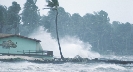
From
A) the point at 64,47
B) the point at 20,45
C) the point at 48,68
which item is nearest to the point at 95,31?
the point at 64,47

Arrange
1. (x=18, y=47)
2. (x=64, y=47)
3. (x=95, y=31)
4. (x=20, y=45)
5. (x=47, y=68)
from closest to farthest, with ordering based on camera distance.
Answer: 1. (x=47, y=68)
2. (x=18, y=47)
3. (x=20, y=45)
4. (x=64, y=47)
5. (x=95, y=31)

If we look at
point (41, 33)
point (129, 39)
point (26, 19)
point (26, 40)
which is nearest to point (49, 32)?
point (41, 33)

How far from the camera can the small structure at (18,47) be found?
4828cm

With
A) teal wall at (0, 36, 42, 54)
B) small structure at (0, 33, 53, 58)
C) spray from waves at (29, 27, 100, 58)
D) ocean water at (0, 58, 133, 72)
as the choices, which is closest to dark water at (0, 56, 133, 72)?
ocean water at (0, 58, 133, 72)

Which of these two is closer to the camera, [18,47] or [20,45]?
[18,47]

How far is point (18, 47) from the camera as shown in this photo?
161 feet

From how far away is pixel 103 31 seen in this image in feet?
413

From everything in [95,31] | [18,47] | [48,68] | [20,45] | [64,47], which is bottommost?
[48,68]

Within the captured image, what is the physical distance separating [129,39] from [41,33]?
45.3m

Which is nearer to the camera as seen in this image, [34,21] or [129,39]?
[34,21]

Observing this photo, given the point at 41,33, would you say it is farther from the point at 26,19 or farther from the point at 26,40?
the point at 26,40

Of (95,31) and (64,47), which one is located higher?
(95,31)

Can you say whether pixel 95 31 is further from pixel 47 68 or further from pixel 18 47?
pixel 47 68

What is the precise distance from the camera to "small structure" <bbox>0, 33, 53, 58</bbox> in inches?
1901
